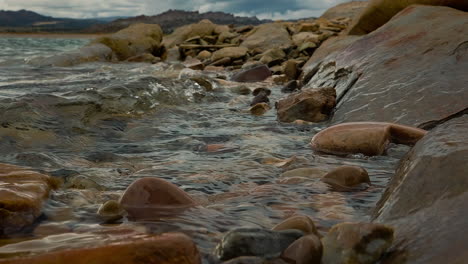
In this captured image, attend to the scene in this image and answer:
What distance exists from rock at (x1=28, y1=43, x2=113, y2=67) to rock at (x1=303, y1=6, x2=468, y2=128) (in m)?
10.8

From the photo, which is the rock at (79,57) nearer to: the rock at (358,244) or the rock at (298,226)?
the rock at (298,226)

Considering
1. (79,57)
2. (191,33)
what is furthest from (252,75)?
(191,33)

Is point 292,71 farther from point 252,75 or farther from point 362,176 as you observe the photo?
point 362,176

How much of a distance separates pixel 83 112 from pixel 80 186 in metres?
2.77

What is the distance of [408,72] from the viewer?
17.2 feet

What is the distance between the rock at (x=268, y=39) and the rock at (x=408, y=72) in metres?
10.7

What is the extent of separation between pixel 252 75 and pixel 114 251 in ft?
32.4

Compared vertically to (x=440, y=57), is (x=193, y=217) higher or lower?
lower

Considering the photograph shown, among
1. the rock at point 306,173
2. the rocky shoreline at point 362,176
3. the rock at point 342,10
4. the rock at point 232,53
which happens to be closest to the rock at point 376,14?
the rocky shoreline at point 362,176

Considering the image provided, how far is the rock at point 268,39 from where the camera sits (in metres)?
17.7

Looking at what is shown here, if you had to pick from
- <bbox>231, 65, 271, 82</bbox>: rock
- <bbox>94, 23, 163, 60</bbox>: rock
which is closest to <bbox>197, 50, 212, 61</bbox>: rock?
<bbox>94, 23, 163, 60</bbox>: rock

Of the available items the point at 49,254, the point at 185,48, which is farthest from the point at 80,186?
the point at 185,48

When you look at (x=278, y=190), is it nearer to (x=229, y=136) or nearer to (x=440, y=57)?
(x=229, y=136)

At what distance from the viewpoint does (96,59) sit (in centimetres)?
1695
